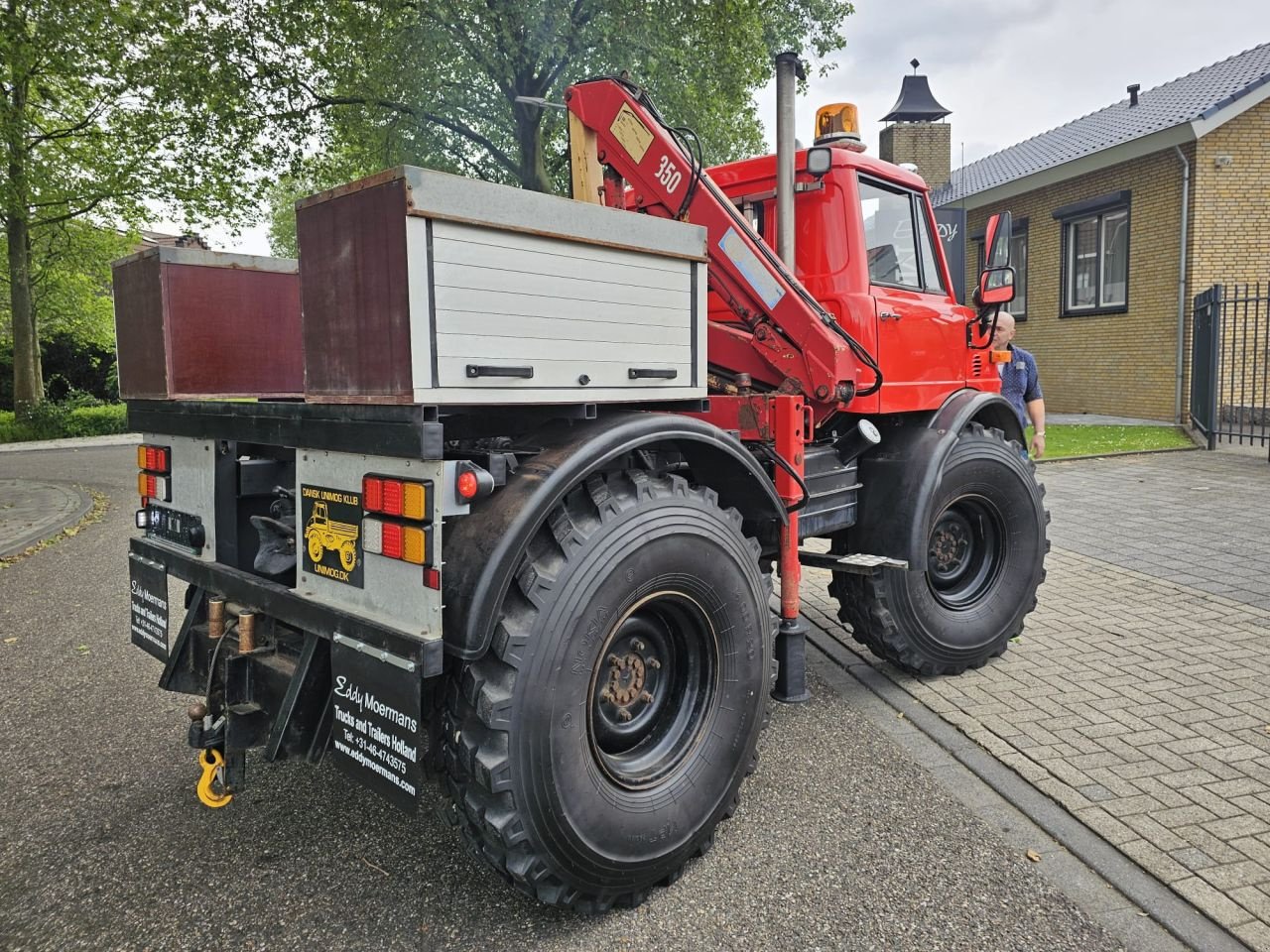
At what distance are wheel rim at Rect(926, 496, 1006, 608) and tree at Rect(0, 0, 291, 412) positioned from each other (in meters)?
14.6

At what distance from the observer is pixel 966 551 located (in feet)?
15.9

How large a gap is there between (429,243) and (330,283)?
0.41 meters

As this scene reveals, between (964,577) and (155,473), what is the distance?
3.90 metres

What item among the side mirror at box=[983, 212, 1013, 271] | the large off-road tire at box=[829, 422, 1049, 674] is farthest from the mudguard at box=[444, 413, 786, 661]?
the side mirror at box=[983, 212, 1013, 271]

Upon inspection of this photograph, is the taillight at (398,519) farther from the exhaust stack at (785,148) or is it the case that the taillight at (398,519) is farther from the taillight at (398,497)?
the exhaust stack at (785,148)

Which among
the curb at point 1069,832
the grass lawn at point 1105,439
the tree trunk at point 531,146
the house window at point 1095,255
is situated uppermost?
the tree trunk at point 531,146

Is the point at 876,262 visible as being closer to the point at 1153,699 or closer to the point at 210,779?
the point at 1153,699

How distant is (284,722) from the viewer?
8.43ft

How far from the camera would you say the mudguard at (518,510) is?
7.43ft

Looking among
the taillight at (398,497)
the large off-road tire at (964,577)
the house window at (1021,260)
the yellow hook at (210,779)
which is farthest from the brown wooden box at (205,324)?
the house window at (1021,260)

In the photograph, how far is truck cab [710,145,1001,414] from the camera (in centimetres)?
413

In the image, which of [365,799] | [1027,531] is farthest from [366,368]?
[1027,531]

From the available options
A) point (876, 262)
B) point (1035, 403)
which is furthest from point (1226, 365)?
point (876, 262)

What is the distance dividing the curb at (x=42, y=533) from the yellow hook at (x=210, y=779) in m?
6.21
